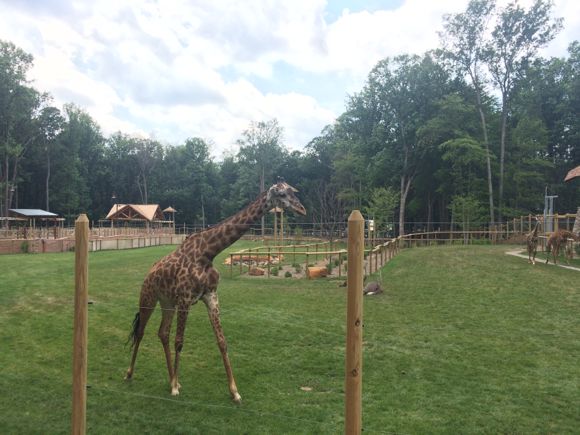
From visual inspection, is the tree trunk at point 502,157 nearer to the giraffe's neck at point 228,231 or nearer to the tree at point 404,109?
the tree at point 404,109

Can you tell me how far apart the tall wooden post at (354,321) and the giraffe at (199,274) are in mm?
1864

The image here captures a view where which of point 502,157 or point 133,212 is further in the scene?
point 133,212

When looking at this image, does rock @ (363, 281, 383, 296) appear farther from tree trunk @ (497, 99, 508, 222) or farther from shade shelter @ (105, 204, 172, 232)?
shade shelter @ (105, 204, 172, 232)

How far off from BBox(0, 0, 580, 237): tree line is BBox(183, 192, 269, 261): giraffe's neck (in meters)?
27.5

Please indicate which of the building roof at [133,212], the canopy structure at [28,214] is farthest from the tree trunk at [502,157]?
the canopy structure at [28,214]

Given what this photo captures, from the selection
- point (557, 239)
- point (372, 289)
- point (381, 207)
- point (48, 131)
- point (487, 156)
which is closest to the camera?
point (372, 289)

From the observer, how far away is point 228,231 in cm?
518

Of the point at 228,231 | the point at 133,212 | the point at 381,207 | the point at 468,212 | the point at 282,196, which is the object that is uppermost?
the point at 381,207

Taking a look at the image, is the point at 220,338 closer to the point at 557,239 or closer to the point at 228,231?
the point at 228,231

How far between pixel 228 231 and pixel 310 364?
233 cm

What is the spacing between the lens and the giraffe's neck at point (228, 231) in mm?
5098

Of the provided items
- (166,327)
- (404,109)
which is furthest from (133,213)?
(166,327)

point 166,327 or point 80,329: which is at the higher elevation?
point 80,329

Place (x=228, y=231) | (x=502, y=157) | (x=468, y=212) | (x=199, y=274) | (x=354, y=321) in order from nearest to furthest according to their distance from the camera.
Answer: (x=354, y=321) < (x=199, y=274) < (x=228, y=231) < (x=468, y=212) < (x=502, y=157)
